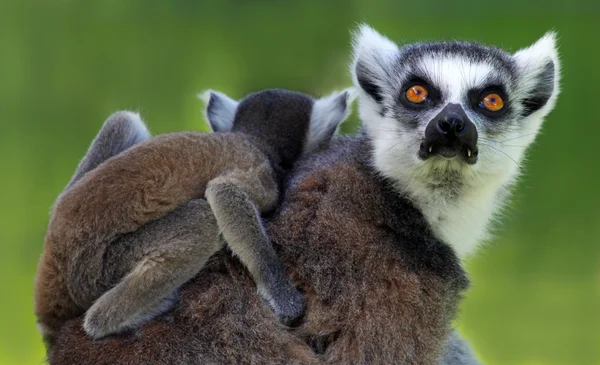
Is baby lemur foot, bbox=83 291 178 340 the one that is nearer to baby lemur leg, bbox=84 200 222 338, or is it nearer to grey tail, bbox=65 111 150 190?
baby lemur leg, bbox=84 200 222 338

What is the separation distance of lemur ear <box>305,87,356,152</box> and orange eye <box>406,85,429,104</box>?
457mm

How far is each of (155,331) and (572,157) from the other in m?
3.85

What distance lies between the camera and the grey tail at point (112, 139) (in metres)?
2.61

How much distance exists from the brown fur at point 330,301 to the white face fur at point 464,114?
0.29ft

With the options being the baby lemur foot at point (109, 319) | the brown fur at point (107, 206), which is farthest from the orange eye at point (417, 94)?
the baby lemur foot at point (109, 319)

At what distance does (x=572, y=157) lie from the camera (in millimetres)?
5301

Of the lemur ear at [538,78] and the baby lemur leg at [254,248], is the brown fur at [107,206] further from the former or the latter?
the lemur ear at [538,78]

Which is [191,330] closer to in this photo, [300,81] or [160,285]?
[160,285]

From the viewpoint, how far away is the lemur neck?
2309mm

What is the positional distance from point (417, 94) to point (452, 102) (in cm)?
13

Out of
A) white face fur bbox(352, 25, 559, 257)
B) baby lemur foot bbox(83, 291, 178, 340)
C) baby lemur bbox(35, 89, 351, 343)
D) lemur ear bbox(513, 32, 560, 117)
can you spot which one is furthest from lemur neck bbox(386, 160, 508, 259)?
baby lemur foot bbox(83, 291, 178, 340)

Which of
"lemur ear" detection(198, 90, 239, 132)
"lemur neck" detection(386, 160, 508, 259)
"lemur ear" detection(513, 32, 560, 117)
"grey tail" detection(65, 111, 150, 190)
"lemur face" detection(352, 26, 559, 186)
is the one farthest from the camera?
"lemur ear" detection(198, 90, 239, 132)

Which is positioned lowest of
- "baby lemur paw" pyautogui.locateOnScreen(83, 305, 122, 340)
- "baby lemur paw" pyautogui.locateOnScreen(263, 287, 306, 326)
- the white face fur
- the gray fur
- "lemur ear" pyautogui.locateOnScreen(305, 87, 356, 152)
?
the gray fur

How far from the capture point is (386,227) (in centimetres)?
229
